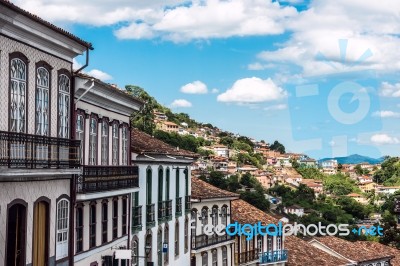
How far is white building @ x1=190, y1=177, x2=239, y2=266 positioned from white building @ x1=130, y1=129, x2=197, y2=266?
5.65 ft

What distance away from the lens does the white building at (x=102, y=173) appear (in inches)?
875

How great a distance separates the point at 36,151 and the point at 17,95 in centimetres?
141

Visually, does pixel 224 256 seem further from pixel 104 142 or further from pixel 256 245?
pixel 104 142

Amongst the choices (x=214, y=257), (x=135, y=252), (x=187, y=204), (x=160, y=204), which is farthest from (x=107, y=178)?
(x=214, y=257)

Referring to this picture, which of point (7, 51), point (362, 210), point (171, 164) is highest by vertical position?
point (7, 51)

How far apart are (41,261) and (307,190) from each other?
171648mm

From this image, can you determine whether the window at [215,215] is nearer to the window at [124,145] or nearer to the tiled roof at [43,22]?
the window at [124,145]

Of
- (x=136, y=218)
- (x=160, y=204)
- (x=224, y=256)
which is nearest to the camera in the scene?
(x=136, y=218)

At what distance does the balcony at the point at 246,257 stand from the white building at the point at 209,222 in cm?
95

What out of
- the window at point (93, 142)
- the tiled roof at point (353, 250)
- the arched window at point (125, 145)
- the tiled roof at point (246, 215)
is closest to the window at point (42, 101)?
the window at point (93, 142)

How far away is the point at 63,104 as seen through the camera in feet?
67.2

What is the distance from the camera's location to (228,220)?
4584 centimetres

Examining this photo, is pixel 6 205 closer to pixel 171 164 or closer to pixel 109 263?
pixel 109 263

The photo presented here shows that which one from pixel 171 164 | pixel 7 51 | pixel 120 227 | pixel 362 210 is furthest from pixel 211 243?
pixel 362 210
